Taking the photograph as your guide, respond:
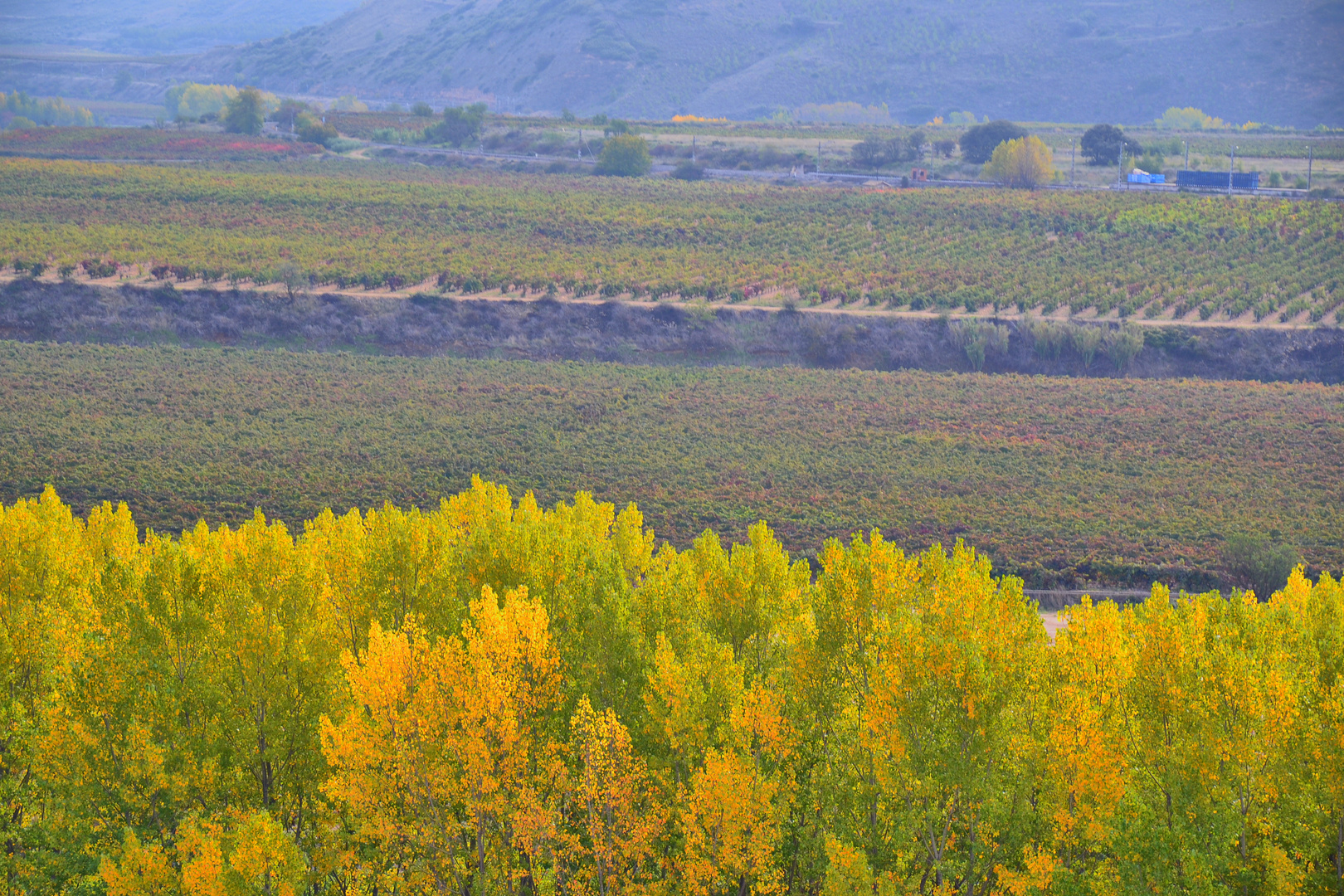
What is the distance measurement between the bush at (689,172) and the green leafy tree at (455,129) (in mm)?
28996

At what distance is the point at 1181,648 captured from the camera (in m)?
17.7

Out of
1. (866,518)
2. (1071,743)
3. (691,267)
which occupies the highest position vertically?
(691,267)

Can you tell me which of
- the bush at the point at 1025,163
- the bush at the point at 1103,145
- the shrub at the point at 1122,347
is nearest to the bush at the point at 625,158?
the bush at the point at 1025,163

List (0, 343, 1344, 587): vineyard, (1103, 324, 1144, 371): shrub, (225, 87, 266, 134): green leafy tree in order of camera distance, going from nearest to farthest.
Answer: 1. (0, 343, 1344, 587): vineyard
2. (1103, 324, 1144, 371): shrub
3. (225, 87, 266, 134): green leafy tree

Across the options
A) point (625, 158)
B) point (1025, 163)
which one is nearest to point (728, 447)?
point (1025, 163)

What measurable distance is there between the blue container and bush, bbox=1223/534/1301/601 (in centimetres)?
6740

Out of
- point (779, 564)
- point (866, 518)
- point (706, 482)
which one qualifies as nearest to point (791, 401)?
point (706, 482)

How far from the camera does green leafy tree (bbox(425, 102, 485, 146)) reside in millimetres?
130625

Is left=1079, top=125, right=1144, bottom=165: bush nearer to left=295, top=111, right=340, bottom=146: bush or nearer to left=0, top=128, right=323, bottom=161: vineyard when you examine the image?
left=0, top=128, right=323, bottom=161: vineyard

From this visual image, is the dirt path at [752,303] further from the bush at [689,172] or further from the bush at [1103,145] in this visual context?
the bush at [1103,145]

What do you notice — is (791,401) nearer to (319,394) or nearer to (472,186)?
(319,394)

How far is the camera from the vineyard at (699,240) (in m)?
72.4

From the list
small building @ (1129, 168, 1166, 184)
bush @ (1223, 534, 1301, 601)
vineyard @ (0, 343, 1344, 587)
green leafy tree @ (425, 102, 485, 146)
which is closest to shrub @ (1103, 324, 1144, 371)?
vineyard @ (0, 343, 1344, 587)

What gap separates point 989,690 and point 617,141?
102 meters
